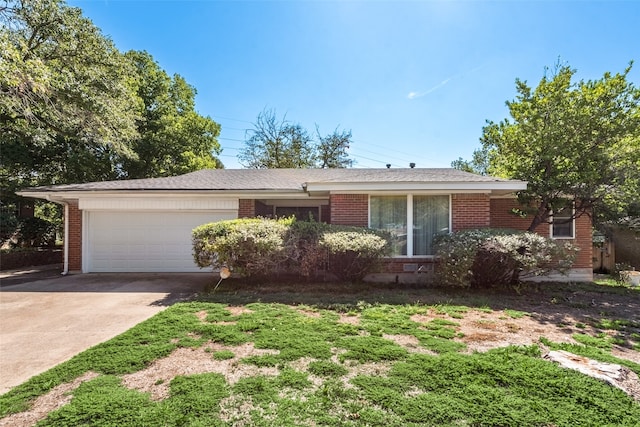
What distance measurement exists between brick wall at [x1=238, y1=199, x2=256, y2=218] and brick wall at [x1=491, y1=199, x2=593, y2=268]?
296 inches

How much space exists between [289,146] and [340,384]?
23.0m

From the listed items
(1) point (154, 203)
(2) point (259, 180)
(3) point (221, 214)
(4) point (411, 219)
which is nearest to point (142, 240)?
(1) point (154, 203)

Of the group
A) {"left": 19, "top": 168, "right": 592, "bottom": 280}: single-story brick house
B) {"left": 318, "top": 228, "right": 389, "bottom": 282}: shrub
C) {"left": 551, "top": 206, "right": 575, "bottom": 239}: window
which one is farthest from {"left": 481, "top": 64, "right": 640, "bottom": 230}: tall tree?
{"left": 318, "top": 228, "right": 389, "bottom": 282}: shrub

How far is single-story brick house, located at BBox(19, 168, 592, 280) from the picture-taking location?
28.3ft

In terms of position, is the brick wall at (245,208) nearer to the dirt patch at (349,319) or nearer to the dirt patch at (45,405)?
the dirt patch at (349,319)

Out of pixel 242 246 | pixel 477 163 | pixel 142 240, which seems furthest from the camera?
pixel 477 163

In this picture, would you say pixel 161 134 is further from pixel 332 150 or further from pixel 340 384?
pixel 340 384

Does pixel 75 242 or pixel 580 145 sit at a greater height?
pixel 580 145

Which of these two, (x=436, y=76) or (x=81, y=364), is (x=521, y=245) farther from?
(x=81, y=364)

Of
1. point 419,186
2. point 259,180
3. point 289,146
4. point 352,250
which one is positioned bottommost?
point 352,250

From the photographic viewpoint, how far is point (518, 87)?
30.7ft

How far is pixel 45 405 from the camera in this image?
275 cm

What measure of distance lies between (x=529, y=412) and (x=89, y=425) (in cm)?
357

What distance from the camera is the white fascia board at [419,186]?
8.02m
